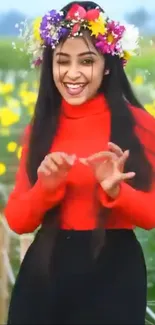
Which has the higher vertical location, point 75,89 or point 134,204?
point 75,89

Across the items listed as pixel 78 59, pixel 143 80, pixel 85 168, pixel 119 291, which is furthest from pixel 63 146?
pixel 143 80

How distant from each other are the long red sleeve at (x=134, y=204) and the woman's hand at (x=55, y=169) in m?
0.09

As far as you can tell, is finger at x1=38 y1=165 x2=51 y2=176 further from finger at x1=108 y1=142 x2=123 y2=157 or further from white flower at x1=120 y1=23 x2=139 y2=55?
white flower at x1=120 y1=23 x2=139 y2=55

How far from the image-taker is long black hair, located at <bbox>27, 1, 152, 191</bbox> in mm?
1334

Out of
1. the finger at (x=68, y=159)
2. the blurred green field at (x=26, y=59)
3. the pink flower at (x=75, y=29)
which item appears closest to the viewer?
the finger at (x=68, y=159)

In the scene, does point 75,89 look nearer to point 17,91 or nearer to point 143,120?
point 143,120

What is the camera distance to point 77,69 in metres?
1.33

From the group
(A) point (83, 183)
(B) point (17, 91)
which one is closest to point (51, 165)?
(A) point (83, 183)

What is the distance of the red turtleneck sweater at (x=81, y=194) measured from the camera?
125 centimetres

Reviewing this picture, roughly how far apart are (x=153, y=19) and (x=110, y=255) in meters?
0.69

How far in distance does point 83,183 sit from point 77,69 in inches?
8.8

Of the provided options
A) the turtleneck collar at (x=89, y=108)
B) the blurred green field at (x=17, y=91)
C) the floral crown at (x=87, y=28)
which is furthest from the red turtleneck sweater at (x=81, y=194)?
the blurred green field at (x=17, y=91)

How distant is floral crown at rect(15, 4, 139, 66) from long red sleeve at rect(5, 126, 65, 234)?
0.28m

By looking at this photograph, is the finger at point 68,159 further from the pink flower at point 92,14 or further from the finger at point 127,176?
the pink flower at point 92,14
